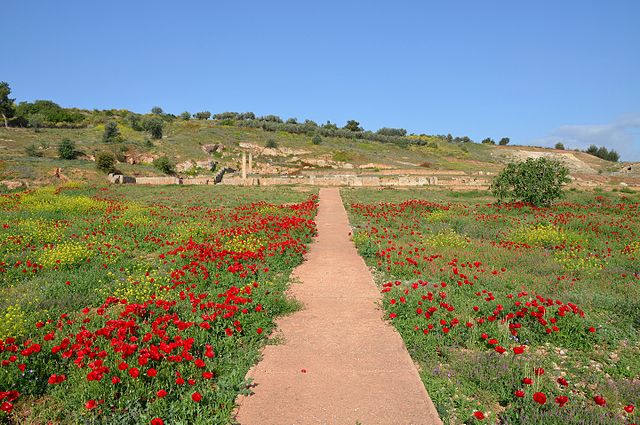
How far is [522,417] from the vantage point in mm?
3432

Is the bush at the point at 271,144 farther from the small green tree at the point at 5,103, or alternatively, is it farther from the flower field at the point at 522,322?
the flower field at the point at 522,322

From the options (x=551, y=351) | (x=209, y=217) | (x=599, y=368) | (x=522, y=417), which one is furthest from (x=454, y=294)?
(x=209, y=217)

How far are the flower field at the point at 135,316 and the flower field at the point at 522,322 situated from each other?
2019mm

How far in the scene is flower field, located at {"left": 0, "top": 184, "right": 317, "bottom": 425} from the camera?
11.5ft

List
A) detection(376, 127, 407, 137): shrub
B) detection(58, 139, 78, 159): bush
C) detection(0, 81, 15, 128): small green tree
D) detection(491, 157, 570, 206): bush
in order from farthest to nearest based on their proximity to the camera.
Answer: detection(376, 127, 407, 137): shrub → detection(0, 81, 15, 128): small green tree → detection(58, 139, 78, 159): bush → detection(491, 157, 570, 206): bush

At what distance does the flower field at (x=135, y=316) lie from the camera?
350 centimetres

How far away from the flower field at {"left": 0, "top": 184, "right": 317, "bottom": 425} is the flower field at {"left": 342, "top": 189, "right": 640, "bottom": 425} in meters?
2.02

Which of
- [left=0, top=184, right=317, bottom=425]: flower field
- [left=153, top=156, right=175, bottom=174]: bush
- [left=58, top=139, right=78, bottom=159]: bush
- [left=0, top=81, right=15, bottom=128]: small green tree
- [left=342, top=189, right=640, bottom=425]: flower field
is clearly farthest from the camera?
[left=0, top=81, right=15, bottom=128]: small green tree

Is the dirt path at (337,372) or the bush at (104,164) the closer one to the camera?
the dirt path at (337,372)

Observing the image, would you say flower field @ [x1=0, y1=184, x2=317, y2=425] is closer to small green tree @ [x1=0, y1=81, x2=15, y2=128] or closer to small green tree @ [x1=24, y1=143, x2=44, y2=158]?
small green tree @ [x1=24, y1=143, x2=44, y2=158]

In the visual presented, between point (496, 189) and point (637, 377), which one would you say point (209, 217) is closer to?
point (637, 377)

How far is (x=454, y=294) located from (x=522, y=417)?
3197 millimetres

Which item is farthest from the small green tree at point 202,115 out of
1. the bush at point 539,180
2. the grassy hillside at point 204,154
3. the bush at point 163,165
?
the bush at point 539,180

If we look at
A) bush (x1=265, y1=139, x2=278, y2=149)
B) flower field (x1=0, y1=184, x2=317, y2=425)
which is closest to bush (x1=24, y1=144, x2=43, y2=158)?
flower field (x1=0, y1=184, x2=317, y2=425)
